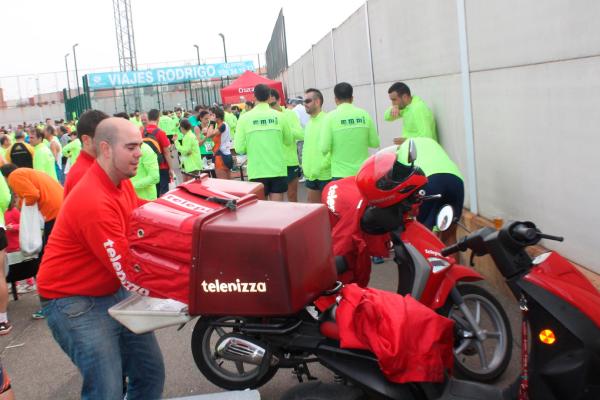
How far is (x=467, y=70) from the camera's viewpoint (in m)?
6.68

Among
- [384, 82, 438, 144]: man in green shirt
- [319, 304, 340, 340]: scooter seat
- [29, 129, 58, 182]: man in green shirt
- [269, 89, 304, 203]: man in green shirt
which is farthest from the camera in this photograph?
[29, 129, 58, 182]: man in green shirt

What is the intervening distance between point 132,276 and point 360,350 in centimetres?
107

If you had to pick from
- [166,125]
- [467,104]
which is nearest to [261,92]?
[467,104]

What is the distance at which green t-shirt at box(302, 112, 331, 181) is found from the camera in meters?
8.38

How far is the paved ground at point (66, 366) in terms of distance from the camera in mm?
4746

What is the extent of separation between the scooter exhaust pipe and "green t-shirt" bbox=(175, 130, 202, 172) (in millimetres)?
9117

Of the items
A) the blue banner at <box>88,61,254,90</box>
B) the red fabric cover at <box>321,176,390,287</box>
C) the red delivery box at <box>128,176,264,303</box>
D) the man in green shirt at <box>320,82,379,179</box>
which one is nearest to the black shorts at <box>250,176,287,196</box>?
the man in green shirt at <box>320,82,379,179</box>

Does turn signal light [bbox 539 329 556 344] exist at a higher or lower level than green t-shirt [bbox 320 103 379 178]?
lower

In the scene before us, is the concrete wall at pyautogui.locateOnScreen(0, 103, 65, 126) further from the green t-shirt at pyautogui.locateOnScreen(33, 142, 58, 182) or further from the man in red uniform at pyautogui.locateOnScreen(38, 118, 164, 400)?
the man in red uniform at pyautogui.locateOnScreen(38, 118, 164, 400)

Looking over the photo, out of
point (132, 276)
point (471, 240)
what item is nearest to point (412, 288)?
point (471, 240)

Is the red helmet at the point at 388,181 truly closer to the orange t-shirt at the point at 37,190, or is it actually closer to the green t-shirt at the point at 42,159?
the orange t-shirt at the point at 37,190

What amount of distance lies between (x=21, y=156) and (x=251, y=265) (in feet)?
34.3

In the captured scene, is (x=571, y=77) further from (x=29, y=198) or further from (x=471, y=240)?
(x=29, y=198)

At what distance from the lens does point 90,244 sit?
312cm
